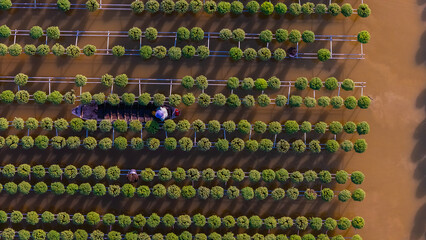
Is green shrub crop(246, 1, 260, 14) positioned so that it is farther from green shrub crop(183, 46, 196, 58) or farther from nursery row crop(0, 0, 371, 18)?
green shrub crop(183, 46, 196, 58)

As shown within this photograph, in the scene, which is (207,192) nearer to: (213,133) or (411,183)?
(213,133)

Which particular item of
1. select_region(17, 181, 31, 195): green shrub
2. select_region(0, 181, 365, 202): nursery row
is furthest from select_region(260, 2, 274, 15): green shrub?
select_region(17, 181, 31, 195): green shrub

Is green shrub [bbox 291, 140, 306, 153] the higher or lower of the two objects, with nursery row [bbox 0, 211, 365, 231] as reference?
higher

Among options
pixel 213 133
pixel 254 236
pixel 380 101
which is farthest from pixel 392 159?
pixel 213 133

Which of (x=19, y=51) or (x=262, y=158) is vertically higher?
(x=19, y=51)

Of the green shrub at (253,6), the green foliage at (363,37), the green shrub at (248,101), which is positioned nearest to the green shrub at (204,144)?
the green shrub at (248,101)

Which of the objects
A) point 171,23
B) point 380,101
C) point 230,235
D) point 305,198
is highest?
point 171,23

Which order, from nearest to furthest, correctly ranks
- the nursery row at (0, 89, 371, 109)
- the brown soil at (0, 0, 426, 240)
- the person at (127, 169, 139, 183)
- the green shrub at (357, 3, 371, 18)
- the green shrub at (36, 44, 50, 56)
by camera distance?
the nursery row at (0, 89, 371, 109)
the green shrub at (36, 44, 50, 56)
the green shrub at (357, 3, 371, 18)
the person at (127, 169, 139, 183)
the brown soil at (0, 0, 426, 240)
